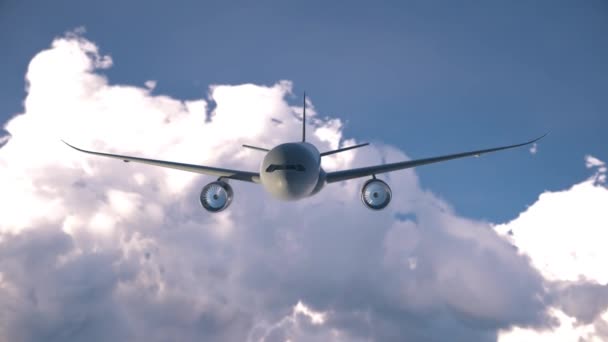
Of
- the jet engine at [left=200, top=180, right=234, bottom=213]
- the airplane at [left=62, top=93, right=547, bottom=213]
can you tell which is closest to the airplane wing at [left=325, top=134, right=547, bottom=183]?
the airplane at [left=62, top=93, right=547, bottom=213]

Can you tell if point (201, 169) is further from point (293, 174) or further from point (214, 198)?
point (293, 174)

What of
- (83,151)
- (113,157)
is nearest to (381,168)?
(113,157)

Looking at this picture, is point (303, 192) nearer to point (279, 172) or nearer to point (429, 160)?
point (279, 172)

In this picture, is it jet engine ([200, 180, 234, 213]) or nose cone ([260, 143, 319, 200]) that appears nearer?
nose cone ([260, 143, 319, 200])

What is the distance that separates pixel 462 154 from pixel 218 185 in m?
21.7

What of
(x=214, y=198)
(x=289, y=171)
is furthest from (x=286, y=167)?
(x=214, y=198)

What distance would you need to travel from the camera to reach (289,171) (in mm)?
24156

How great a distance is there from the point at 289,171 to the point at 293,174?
0.36 metres

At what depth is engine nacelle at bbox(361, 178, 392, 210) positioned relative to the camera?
28422 millimetres

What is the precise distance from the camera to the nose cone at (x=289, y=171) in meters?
24.2

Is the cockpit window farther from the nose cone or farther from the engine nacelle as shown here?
the engine nacelle

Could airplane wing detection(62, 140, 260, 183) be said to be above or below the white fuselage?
above

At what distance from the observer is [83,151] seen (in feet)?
102

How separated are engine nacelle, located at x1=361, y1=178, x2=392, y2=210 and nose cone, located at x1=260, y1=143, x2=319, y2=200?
17.9 feet
